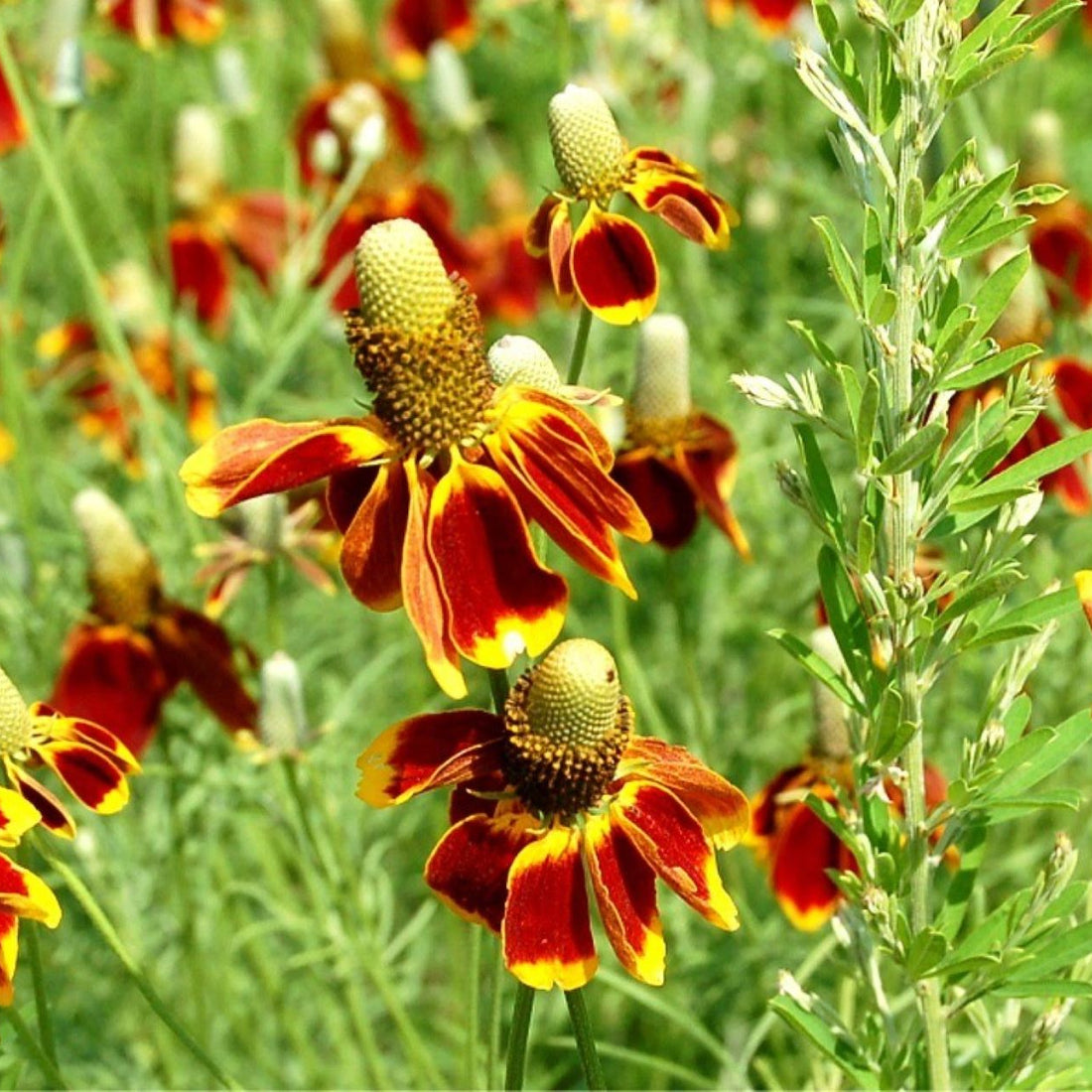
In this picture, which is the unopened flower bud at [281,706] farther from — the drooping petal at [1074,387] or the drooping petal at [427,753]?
the drooping petal at [1074,387]

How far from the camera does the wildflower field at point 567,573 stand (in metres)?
1.01

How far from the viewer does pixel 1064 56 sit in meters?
4.41

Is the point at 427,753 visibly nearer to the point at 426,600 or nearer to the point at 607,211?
the point at 426,600

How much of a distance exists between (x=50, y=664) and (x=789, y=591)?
101 cm

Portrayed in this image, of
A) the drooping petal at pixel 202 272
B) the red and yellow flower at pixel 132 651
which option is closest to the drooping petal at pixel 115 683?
the red and yellow flower at pixel 132 651

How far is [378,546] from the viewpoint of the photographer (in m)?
1.03

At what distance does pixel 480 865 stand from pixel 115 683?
83 centimetres

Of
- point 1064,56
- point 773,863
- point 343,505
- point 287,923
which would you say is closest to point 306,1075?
point 287,923

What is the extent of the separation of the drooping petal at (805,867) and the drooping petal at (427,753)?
57 cm

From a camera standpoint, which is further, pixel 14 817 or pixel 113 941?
pixel 113 941

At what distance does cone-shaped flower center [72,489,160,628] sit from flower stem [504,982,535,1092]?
91cm

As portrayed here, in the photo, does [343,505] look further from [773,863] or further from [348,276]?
[348,276]

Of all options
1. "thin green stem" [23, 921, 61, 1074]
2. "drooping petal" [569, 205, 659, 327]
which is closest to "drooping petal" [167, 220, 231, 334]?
"drooping petal" [569, 205, 659, 327]

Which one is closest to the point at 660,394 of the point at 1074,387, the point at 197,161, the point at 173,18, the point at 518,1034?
the point at 1074,387
